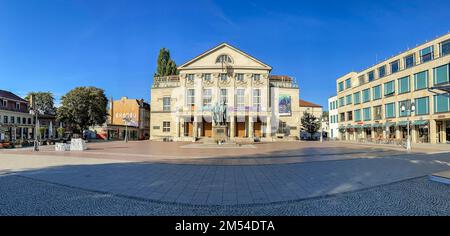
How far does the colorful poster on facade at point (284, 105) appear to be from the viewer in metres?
48.1

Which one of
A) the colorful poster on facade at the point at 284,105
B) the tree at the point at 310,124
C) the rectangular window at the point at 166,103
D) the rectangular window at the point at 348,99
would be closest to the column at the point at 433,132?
the tree at the point at 310,124

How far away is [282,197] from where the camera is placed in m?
6.13

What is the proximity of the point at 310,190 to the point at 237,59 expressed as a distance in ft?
138

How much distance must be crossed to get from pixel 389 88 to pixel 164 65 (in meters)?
51.2

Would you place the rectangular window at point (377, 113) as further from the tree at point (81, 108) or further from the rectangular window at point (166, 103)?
the tree at point (81, 108)

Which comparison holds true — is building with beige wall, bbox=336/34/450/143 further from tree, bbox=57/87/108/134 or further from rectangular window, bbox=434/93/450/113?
tree, bbox=57/87/108/134

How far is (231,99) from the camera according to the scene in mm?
44938

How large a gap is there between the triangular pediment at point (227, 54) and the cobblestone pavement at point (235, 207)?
136 ft

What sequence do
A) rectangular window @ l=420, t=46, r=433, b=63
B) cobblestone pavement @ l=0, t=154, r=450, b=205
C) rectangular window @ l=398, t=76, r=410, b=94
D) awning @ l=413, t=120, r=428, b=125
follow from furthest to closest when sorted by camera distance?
rectangular window @ l=398, t=76, r=410, b=94
rectangular window @ l=420, t=46, r=433, b=63
awning @ l=413, t=120, r=428, b=125
cobblestone pavement @ l=0, t=154, r=450, b=205

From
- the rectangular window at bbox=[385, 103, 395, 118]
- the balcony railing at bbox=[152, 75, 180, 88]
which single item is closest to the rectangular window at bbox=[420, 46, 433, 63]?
the rectangular window at bbox=[385, 103, 395, 118]

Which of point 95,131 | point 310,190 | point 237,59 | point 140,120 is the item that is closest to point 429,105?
point 237,59

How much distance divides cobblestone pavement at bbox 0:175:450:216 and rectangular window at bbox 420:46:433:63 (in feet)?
137

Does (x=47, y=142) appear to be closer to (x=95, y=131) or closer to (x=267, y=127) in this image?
(x=95, y=131)

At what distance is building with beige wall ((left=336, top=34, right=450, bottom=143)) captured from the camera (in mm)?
34375
